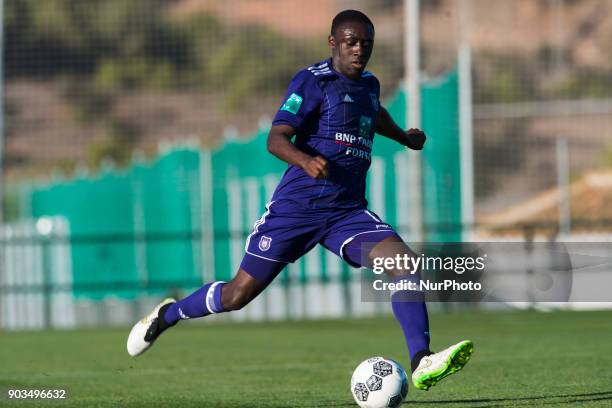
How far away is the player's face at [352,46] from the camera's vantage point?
7.11 meters

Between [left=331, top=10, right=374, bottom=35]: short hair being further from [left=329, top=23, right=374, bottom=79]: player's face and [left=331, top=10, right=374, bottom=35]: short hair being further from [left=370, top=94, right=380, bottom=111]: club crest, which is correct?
[left=370, top=94, right=380, bottom=111]: club crest

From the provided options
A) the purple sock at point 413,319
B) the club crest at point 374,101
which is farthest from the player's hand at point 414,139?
the purple sock at point 413,319

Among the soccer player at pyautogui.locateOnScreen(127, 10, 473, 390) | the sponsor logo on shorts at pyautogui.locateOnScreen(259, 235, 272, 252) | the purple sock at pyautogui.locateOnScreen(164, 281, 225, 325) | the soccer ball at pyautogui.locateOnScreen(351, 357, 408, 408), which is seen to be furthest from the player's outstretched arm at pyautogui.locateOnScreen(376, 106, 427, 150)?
the soccer ball at pyautogui.locateOnScreen(351, 357, 408, 408)

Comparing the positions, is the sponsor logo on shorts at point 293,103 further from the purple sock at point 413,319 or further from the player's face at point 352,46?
the purple sock at point 413,319

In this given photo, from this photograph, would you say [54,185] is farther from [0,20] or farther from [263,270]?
[263,270]

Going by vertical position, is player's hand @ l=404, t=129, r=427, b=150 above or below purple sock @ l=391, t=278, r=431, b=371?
above

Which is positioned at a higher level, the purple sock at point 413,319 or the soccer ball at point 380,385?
the purple sock at point 413,319

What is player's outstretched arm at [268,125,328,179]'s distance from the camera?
6.54m

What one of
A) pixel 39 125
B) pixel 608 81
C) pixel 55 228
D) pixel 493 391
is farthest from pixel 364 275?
pixel 39 125

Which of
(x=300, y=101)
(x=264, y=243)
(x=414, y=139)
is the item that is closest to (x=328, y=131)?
(x=300, y=101)

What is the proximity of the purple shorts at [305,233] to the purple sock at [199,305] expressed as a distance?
0.38 m

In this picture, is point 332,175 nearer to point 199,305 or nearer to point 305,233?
point 305,233

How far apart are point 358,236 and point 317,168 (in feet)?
2.35

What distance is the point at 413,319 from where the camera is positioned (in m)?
6.86
